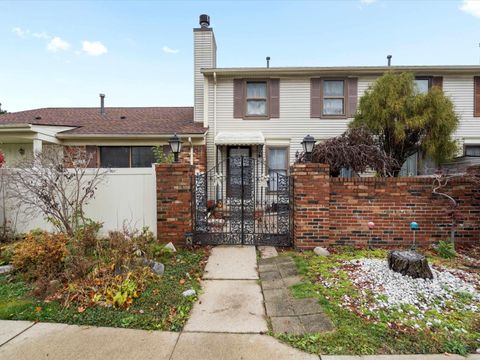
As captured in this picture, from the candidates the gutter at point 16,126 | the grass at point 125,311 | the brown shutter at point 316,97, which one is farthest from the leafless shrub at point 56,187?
the brown shutter at point 316,97

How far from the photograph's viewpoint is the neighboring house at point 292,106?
9875 mm

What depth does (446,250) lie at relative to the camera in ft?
15.6

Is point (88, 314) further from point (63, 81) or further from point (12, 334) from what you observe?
point (63, 81)

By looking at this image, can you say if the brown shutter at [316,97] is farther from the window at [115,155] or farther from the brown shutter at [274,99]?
the window at [115,155]

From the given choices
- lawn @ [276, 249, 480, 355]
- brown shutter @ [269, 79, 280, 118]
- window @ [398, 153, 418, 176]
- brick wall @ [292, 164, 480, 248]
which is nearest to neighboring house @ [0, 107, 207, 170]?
brown shutter @ [269, 79, 280, 118]

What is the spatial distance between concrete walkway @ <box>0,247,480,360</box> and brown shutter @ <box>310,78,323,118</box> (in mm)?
8320

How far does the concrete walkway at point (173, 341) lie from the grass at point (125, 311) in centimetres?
9

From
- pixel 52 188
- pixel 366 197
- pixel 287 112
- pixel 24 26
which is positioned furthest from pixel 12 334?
pixel 24 26

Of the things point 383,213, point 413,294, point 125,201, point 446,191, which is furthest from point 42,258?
point 446,191

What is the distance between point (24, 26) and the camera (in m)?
9.41

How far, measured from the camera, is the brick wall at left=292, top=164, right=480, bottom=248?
5137 millimetres

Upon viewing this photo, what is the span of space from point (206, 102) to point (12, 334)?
28.7ft

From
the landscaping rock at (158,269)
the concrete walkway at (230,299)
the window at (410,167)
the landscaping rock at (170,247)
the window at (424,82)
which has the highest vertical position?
the window at (424,82)

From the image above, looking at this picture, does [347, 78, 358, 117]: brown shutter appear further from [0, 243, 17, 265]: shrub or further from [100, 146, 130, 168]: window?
[0, 243, 17, 265]: shrub
